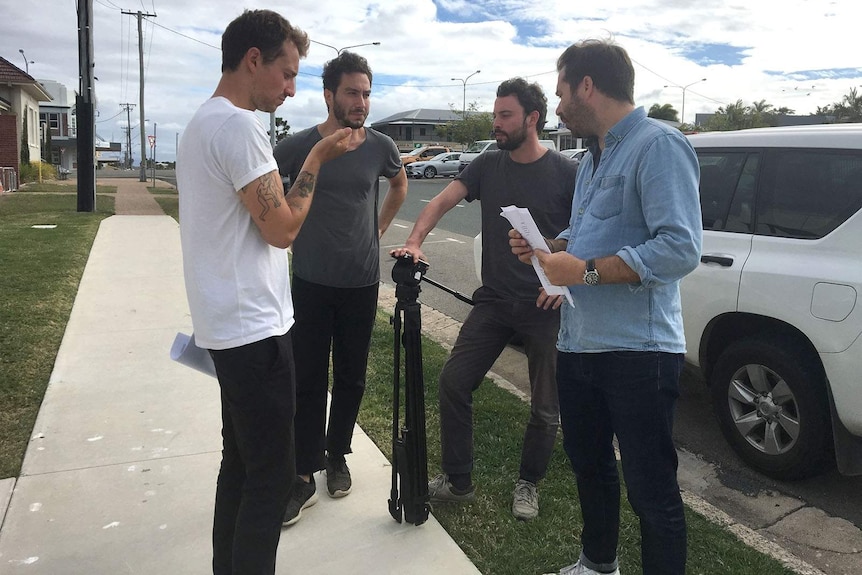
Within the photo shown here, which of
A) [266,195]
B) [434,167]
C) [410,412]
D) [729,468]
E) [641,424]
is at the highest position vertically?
[434,167]

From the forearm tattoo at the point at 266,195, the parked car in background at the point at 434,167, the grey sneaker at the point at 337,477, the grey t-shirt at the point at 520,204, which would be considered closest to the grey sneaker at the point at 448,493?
the grey sneaker at the point at 337,477

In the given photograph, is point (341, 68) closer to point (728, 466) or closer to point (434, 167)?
point (728, 466)

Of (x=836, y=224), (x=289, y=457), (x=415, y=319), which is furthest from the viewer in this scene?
(x=836, y=224)

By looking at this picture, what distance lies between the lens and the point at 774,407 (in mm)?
3707

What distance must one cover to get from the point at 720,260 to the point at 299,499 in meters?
2.51

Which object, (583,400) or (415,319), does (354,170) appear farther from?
(583,400)

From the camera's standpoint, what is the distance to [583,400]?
7.95 ft

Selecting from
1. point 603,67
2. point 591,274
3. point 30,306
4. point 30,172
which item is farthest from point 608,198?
point 30,172

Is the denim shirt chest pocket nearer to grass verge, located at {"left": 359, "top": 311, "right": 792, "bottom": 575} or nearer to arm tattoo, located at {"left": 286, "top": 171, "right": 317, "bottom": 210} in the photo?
arm tattoo, located at {"left": 286, "top": 171, "right": 317, "bottom": 210}

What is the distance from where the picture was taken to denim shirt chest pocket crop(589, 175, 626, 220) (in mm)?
2205

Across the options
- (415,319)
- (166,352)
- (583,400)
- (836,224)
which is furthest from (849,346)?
(166,352)

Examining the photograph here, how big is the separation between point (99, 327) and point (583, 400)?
481 centimetres

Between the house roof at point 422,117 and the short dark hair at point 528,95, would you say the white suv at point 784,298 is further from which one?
the house roof at point 422,117

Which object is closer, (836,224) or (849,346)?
(849,346)
